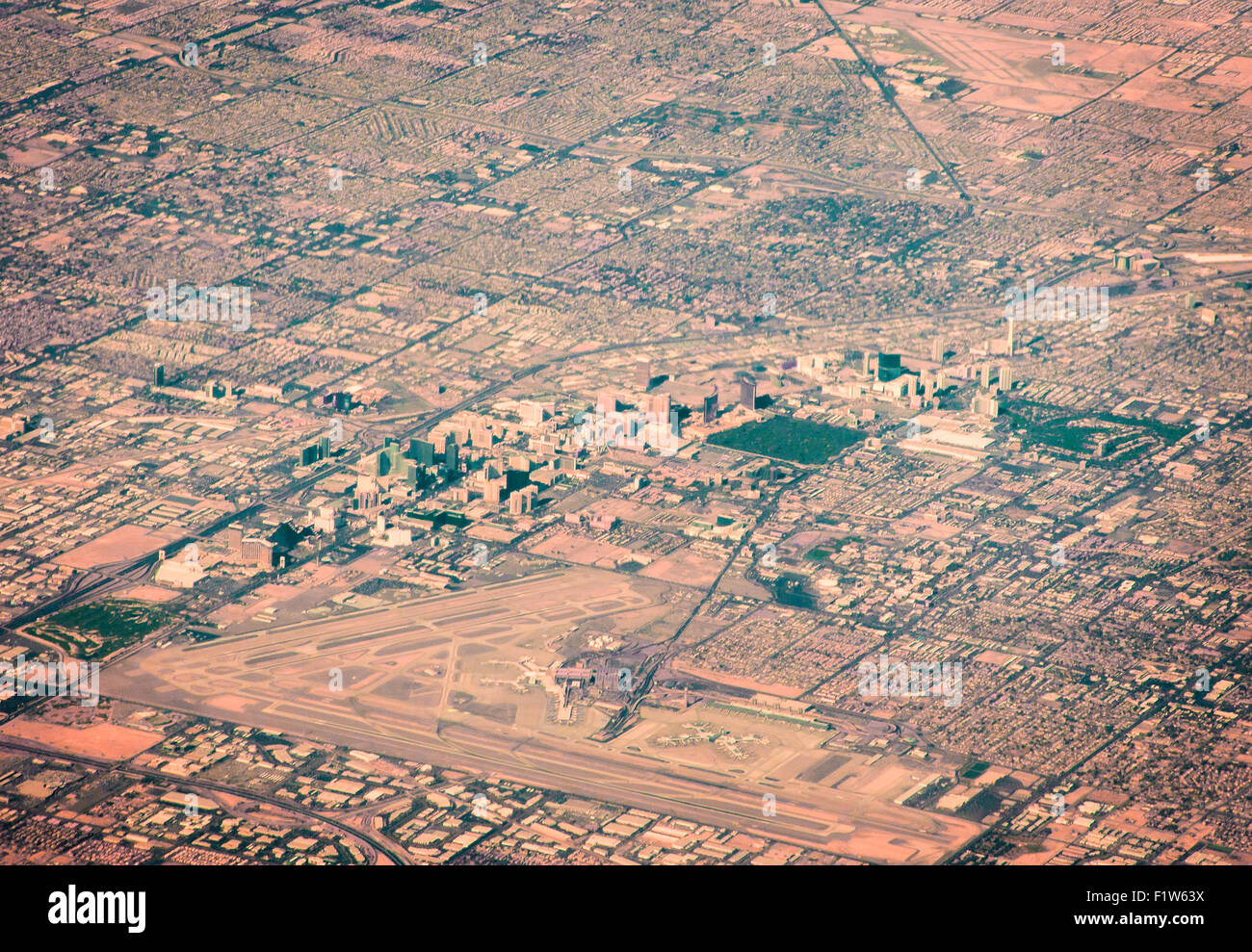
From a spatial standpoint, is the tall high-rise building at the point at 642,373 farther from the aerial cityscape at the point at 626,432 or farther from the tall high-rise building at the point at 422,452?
the tall high-rise building at the point at 422,452

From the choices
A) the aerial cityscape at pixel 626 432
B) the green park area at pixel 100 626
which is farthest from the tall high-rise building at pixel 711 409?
the green park area at pixel 100 626

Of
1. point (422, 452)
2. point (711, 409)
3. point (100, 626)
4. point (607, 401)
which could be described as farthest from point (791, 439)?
point (100, 626)

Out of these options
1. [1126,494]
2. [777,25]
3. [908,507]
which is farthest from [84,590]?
[777,25]

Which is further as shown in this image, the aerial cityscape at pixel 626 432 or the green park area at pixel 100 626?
the green park area at pixel 100 626

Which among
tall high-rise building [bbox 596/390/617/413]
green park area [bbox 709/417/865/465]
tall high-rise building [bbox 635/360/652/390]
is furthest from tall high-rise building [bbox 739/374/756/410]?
tall high-rise building [bbox 596/390/617/413]

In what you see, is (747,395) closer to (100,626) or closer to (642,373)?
(642,373)

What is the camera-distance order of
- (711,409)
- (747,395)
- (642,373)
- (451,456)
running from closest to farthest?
(451,456) → (711,409) → (747,395) → (642,373)

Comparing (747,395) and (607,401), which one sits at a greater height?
(747,395)

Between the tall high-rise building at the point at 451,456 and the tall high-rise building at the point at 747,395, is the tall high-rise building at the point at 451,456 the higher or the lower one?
the lower one
